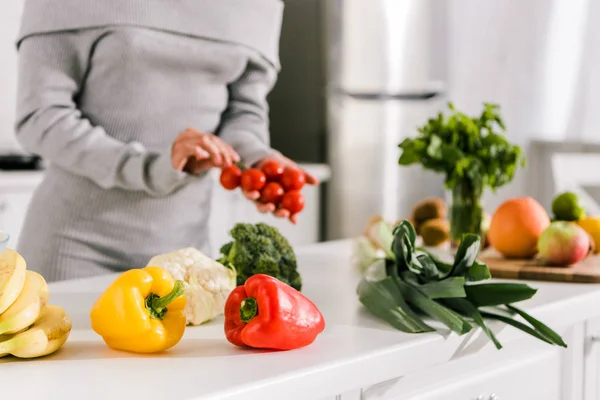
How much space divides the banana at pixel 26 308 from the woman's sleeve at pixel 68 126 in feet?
2.00

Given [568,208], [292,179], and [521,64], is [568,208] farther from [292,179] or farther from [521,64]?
[521,64]

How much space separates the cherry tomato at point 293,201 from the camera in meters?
1.52

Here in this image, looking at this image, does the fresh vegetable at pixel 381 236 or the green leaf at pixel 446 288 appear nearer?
the green leaf at pixel 446 288

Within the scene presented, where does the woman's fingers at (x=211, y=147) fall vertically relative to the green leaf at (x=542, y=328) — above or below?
above

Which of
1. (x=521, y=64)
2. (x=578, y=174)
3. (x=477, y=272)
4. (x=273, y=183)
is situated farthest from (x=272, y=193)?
(x=521, y=64)

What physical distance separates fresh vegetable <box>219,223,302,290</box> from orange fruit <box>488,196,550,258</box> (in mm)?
542

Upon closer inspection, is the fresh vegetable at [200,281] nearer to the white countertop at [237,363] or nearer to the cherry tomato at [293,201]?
the white countertop at [237,363]

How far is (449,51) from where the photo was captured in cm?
379

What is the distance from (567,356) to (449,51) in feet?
8.41

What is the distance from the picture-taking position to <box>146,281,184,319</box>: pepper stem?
1015 millimetres

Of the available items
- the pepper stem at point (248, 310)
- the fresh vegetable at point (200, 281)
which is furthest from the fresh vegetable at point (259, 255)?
the pepper stem at point (248, 310)

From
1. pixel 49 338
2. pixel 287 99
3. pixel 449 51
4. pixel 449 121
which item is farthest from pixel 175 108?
pixel 449 51

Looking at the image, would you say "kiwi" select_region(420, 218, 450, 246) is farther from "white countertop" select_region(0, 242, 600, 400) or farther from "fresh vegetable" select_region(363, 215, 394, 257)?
"white countertop" select_region(0, 242, 600, 400)

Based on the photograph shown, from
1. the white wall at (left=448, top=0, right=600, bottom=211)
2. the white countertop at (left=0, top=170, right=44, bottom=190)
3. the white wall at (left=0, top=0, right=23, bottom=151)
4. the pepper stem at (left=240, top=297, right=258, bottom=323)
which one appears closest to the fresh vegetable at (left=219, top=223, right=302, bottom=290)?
the pepper stem at (left=240, top=297, right=258, bottom=323)
